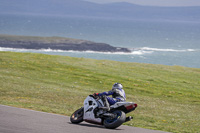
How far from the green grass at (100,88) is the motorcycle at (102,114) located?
8.17ft

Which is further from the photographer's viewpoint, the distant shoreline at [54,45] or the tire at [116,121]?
the distant shoreline at [54,45]

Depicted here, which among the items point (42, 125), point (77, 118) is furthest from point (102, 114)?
point (42, 125)

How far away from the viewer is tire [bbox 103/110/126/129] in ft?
40.5

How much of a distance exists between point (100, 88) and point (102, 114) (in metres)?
16.8

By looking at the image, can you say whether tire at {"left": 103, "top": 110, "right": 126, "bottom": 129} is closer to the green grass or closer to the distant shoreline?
the green grass

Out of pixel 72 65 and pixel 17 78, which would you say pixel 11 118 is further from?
pixel 72 65

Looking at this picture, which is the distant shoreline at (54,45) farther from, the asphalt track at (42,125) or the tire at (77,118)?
the tire at (77,118)

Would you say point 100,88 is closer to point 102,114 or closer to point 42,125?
point 102,114

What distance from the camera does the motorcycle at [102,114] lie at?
40.8 feet

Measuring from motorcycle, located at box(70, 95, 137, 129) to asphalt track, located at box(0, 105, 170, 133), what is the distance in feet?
0.80

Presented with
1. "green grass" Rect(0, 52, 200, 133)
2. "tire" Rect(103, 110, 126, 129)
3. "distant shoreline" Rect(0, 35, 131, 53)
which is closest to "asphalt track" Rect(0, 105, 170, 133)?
"tire" Rect(103, 110, 126, 129)

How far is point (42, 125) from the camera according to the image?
12711 mm

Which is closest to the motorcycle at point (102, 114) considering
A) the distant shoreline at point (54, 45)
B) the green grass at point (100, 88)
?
the green grass at point (100, 88)

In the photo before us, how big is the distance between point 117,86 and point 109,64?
3397cm
